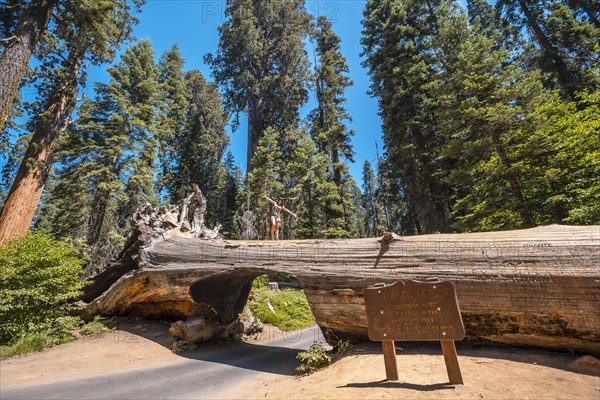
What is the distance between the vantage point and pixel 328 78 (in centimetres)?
2581

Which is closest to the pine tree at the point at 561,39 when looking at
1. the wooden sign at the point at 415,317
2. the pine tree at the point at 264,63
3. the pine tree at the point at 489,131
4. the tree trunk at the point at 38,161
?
the pine tree at the point at 489,131

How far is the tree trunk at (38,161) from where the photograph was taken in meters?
10.3

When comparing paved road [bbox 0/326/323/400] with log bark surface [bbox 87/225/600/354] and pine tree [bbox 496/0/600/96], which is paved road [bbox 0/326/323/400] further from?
pine tree [bbox 496/0/600/96]

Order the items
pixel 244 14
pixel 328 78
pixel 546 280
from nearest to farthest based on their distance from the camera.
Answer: pixel 546 280
pixel 328 78
pixel 244 14

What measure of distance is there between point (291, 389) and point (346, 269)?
98.4 inches

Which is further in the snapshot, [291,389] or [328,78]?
[328,78]

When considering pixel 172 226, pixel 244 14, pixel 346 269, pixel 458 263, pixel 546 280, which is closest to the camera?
pixel 546 280

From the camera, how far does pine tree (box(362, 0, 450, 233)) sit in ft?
55.1

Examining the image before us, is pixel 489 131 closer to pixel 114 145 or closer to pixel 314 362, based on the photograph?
pixel 314 362

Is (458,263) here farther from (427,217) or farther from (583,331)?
(427,217)

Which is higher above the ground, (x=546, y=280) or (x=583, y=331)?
(x=546, y=280)

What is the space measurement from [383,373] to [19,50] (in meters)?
13.7

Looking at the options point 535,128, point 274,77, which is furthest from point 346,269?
point 274,77

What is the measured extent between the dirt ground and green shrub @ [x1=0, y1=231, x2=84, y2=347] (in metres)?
0.87
